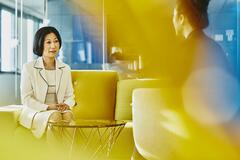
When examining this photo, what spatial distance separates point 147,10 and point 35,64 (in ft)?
12.3

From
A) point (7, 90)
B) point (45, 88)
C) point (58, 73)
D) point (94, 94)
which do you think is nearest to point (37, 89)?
point (45, 88)

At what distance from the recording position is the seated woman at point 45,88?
2877 millimetres

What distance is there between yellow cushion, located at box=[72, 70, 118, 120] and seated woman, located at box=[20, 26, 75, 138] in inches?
11.8

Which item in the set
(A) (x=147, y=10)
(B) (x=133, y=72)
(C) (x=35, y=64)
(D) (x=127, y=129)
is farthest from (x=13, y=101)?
(D) (x=127, y=129)

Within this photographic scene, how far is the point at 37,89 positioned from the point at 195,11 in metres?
1.79

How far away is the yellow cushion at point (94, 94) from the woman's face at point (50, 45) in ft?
1.38

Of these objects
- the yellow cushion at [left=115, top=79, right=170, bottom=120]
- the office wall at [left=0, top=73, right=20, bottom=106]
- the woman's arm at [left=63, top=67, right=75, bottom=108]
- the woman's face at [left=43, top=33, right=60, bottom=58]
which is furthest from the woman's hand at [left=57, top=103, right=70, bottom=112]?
the office wall at [left=0, top=73, right=20, bottom=106]

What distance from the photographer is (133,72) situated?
6.04m

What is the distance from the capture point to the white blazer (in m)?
2.99

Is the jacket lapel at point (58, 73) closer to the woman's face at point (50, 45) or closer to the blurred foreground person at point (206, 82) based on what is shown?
the woman's face at point (50, 45)

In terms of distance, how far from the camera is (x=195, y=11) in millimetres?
1709

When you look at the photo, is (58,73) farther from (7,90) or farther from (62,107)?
(7,90)

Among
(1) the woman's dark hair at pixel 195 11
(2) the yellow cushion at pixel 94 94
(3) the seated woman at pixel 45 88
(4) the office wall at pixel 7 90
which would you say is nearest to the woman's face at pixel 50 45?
(3) the seated woman at pixel 45 88

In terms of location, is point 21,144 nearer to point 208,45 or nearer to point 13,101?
point 208,45
